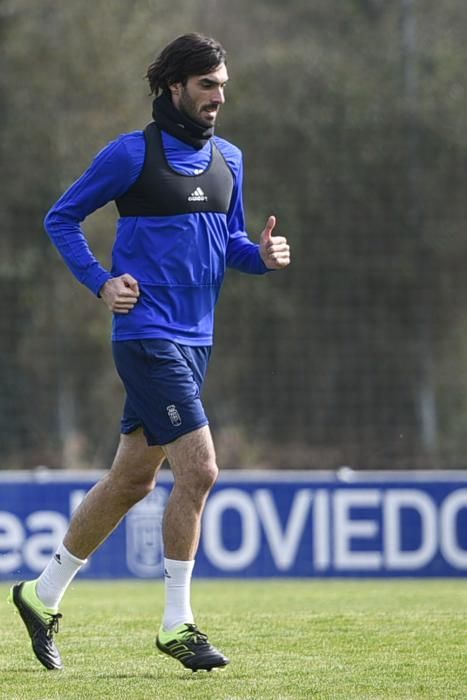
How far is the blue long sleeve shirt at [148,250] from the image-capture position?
518 cm

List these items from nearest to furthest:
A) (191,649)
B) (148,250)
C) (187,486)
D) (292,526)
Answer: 1. (191,649)
2. (187,486)
3. (148,250)
4. (292,526)

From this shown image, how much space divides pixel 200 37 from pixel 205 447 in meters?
1.40

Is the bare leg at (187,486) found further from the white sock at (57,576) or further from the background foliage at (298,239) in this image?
the background foliage at (298,239)

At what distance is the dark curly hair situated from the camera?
5.28 metres

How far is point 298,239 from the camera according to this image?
17.8 metres

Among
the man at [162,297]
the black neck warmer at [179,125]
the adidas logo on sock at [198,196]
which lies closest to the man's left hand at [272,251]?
the man at [162,297]

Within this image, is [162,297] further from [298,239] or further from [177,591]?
[298,239]

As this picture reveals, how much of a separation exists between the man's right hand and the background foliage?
37.7 feet

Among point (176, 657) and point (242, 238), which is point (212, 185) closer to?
point (242, 238)

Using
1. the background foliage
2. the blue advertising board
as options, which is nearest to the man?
the blue advertising board

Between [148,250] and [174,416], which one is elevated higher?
[148,250]

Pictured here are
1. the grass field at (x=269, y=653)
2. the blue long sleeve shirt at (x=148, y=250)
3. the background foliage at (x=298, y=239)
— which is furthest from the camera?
the background foliage at (x=298, y=239)

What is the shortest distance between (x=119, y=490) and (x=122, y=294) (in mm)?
670

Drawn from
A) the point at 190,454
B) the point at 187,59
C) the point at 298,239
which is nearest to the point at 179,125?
the point at 187,59
